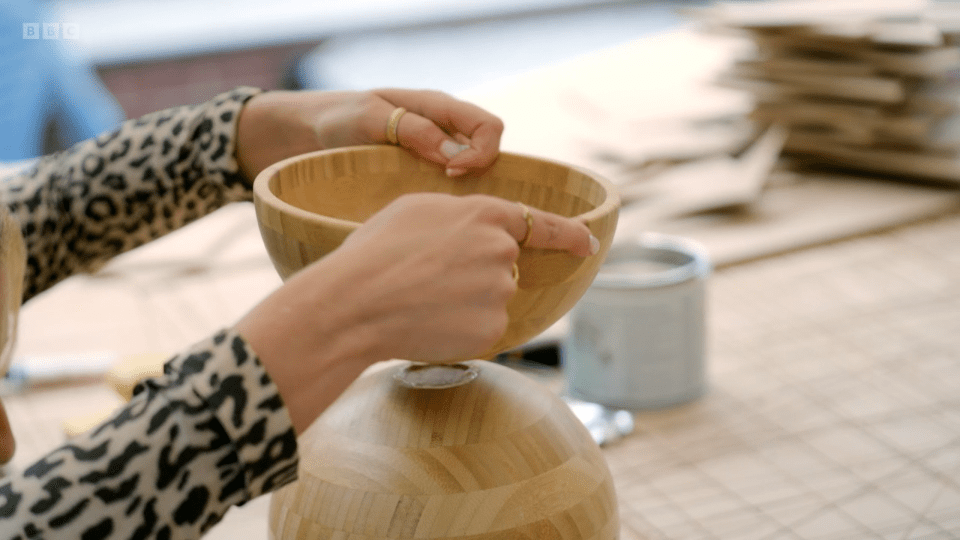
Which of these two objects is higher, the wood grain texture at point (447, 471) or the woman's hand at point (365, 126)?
the woman's hand at point (365, 126)

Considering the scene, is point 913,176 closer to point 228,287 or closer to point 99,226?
point 228,287

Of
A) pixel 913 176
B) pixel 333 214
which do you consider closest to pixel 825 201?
pixel 913 176

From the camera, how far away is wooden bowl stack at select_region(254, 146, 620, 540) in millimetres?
493

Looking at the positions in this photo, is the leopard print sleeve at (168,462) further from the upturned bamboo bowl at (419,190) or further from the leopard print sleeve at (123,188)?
the leopard print sleeve at (123,188)

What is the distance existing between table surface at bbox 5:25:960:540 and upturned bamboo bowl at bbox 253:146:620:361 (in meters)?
0.27

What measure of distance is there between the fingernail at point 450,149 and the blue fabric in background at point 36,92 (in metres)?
1.49

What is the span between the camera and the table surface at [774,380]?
0.70 metres

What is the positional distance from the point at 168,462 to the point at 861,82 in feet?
4.28

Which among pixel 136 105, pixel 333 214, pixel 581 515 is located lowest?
pixel 136 105

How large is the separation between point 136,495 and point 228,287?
734 mm

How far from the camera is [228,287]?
1140mm

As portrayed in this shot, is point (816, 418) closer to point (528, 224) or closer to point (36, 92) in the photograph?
point (528, 224)

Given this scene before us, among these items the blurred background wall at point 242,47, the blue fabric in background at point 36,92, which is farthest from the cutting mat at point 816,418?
the blue fabric in background at point 36,92

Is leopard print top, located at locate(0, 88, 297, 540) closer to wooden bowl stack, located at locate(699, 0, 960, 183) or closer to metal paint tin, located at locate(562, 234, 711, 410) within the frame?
metal paint tin, located at locate(562, 234, 711, 410)
